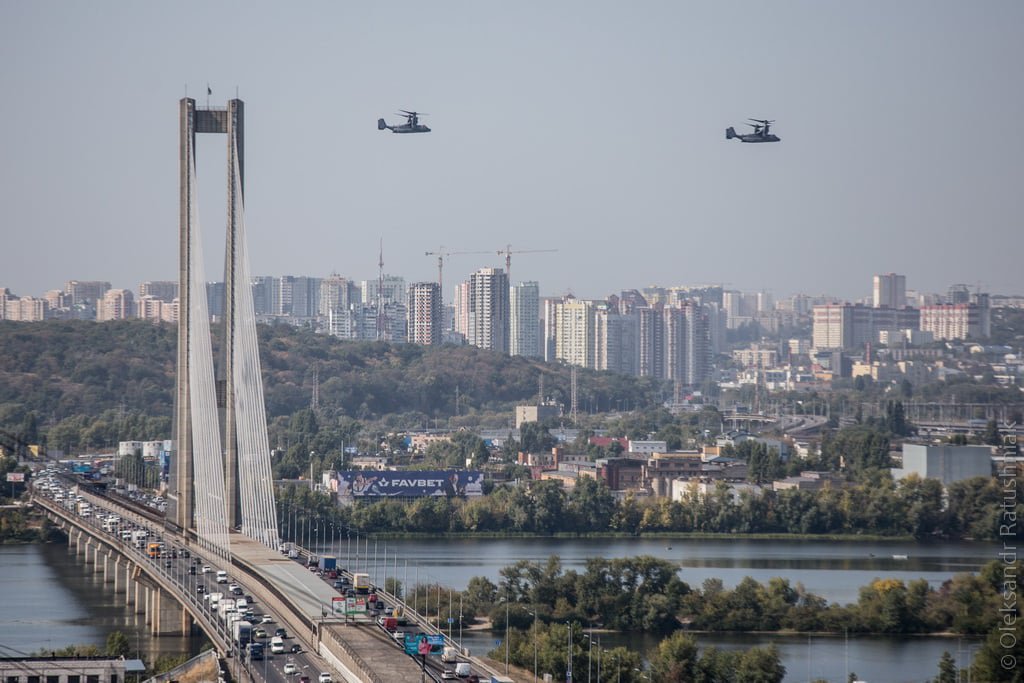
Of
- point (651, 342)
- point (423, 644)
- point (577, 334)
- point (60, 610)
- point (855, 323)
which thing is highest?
point (855, 323)

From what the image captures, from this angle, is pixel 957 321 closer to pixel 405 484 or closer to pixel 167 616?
pixel 405 484

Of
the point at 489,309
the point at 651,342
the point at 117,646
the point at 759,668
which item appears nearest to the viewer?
the point at 759,668

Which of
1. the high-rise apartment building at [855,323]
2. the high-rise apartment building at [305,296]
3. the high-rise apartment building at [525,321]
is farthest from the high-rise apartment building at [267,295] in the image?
the high-rise apartment building at [855,323]

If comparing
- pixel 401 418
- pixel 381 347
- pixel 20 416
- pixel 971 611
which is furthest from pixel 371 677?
pixel 381 347

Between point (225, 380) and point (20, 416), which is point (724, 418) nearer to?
point (20, 416)

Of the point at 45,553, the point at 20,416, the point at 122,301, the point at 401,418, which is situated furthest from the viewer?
the point at 122,301

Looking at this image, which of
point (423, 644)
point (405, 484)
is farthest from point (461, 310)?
point (423, 644)
